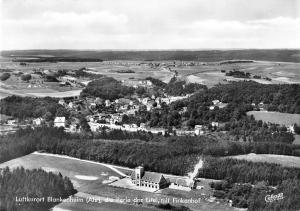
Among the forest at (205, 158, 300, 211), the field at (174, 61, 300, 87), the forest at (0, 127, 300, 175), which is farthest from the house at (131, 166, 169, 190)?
the field at (174, 61, 300, 87)

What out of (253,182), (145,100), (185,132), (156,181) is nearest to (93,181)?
(156,181)

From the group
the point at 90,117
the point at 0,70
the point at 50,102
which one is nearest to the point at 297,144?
the point at 90,117

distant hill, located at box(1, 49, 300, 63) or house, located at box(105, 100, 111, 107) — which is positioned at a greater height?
distant hill, located at box(1, 49, 300, 63)

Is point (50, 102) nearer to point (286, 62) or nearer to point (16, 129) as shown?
point (16, 129)

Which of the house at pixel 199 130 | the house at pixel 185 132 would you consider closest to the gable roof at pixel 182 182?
the house at pixel 185 132

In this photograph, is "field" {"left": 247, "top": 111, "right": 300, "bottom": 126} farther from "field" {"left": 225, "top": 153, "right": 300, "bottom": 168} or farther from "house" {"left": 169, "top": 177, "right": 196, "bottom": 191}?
"house" {"left": 169, "top": 177, "right": 196, "bottom": 191}

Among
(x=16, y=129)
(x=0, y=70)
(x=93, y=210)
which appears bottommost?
(x=93, y=210)

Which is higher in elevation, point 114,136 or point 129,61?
point 129,61
